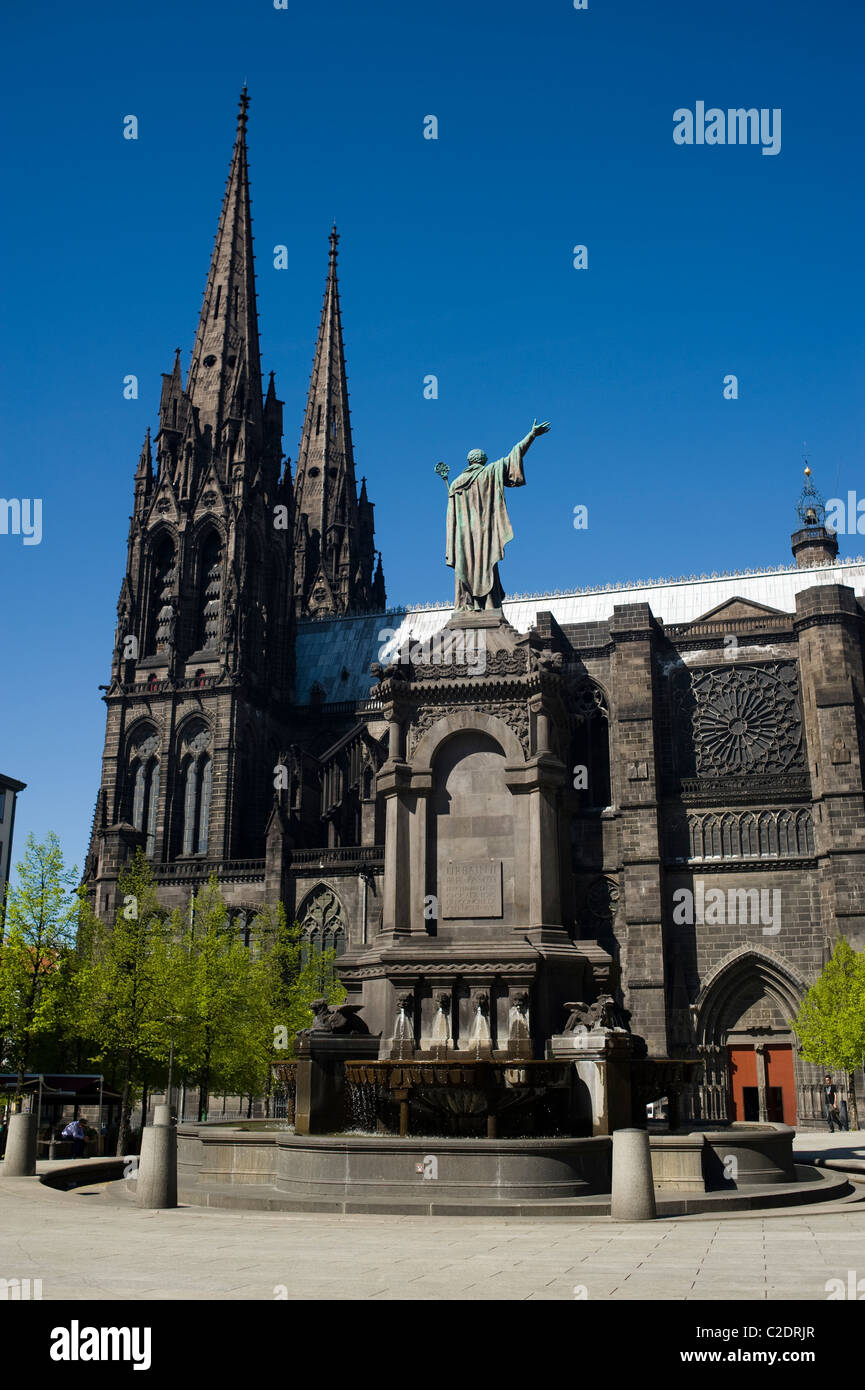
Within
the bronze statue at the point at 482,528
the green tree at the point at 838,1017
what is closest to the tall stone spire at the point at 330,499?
the green tree at the point at 838,1017

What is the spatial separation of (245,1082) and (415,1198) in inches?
1118

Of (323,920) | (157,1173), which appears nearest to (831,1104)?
(323,920)

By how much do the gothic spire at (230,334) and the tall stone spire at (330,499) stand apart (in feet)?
49.9

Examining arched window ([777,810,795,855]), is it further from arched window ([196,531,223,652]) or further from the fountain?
the fountain

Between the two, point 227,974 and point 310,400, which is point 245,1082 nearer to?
point 227,974

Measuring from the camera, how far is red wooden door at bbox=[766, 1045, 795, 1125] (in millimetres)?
49969

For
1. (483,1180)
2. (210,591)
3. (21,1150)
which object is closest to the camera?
(483,1180)

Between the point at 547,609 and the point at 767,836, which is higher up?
the point at 547,609

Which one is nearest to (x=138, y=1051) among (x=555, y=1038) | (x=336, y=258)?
(x=555, y=1038)

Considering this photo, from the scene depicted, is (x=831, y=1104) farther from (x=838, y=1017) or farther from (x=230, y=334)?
(x=230, y=334)

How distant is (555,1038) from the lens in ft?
55.9

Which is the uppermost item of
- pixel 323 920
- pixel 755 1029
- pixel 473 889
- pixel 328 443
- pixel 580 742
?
pixel 328 443

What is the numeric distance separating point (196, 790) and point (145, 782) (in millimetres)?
3040

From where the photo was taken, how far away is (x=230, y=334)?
Result: 70.8 m
